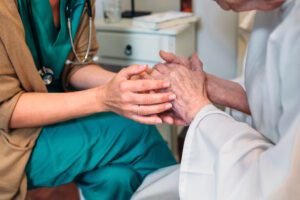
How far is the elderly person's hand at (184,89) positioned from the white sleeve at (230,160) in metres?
0.05

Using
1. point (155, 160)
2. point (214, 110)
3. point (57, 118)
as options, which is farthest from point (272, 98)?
point (57, 118)

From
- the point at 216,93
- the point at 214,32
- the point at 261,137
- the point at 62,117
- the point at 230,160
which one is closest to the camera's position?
the point at 230,160

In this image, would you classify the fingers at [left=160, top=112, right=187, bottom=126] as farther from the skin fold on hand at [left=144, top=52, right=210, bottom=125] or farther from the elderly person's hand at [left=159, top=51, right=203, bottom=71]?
the elderly person's hand at [left=159, top=51, right=203, bottom=71]

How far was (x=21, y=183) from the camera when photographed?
0.97 meters

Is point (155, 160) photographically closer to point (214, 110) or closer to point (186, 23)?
point (214, 110)

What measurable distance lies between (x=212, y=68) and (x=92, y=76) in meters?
0.97

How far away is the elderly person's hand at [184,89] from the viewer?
37.5 inches

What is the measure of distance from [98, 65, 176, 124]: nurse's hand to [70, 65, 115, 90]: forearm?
9.3 inches

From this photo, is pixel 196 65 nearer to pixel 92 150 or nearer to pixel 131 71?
pixel 131 71

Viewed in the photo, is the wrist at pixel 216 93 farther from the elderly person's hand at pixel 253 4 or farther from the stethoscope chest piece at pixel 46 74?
the stethoscope chest piece at pixel 46 74

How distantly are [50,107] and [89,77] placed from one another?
0.28 metres

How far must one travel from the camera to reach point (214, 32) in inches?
77.7

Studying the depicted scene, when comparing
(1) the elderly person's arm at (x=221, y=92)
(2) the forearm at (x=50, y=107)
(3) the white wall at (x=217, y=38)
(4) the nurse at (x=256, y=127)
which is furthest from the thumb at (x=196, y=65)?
(3) the white wall at (x=217, y=38)

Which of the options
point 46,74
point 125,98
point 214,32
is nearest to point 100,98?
point 125,98
